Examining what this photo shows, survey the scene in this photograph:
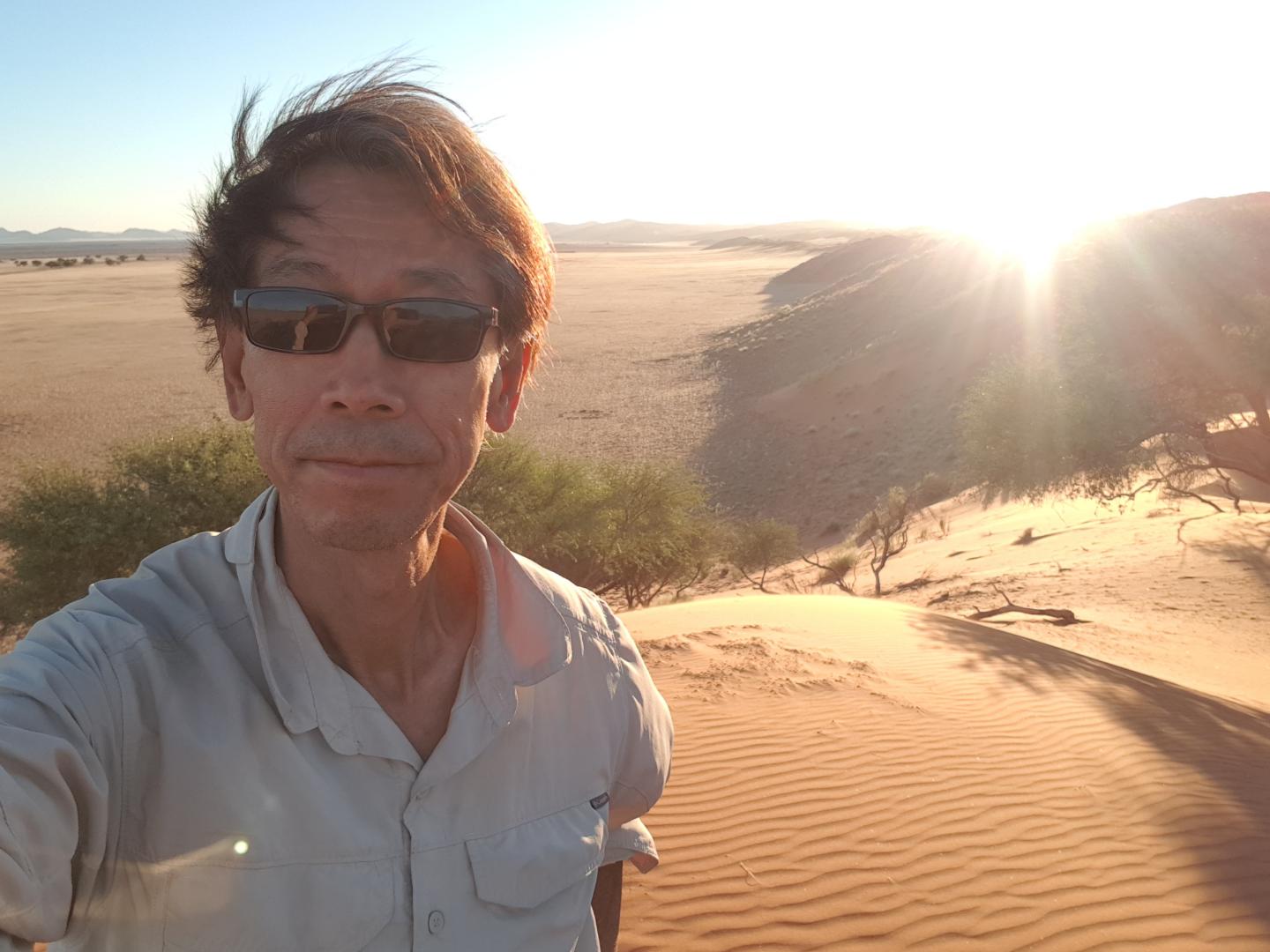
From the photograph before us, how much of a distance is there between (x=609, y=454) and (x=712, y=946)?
2159 centimetres

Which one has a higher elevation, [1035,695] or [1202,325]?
[1202,325]

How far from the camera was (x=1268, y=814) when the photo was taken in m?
4.48

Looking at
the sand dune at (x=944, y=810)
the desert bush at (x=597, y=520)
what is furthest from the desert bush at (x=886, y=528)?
the sand dune at (x=944, y=810)

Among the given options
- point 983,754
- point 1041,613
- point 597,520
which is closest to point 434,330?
point 983,754

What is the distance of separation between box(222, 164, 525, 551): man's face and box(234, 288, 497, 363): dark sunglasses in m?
0.02

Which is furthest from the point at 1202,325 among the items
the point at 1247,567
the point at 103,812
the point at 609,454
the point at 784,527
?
the point at 103,812

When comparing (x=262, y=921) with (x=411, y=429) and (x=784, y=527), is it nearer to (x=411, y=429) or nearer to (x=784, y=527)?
A: (x=411, y=429)

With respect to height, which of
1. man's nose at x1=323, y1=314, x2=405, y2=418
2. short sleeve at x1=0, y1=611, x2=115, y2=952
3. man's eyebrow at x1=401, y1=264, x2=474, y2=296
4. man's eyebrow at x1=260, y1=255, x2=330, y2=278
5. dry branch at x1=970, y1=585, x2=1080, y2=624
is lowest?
dry branch at x1=970, y1=585, x2=1080, y2=624

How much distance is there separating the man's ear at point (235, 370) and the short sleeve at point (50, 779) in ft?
1.86

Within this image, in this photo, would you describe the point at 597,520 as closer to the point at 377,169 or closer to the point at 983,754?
the point at 983,754

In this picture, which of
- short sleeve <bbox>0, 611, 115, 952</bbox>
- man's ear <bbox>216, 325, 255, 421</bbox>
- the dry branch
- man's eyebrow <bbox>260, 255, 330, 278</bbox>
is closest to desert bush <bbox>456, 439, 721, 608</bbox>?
the dry branch

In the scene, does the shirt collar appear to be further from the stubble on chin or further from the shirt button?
the shirt button

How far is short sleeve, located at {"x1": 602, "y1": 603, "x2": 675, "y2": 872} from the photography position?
179 centimetres

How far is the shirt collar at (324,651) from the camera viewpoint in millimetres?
1414
